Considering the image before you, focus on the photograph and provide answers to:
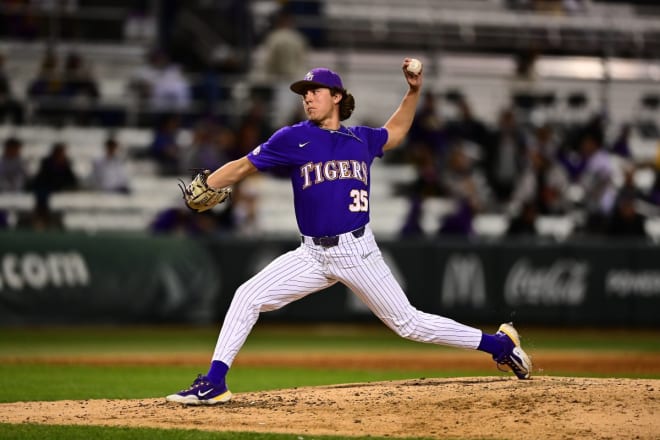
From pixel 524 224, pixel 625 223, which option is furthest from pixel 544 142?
pixel 524 224

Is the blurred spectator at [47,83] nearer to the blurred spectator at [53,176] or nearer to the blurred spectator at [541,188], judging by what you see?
the blurred spectator at [53,176]

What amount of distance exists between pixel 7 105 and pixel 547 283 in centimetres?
856

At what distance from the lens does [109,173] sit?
16.2 meters

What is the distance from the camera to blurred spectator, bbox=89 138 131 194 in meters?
16.1

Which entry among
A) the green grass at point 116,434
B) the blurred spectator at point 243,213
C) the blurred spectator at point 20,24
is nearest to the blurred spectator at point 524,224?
the blurred spectator at point 243,213

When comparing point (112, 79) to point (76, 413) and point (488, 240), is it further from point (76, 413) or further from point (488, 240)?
point (76, 413)

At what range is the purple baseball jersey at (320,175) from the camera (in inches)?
260

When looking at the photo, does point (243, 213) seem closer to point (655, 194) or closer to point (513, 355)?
point (655, 194)

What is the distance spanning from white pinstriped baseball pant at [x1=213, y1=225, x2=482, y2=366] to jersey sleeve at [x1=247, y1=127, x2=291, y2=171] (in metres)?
0.51

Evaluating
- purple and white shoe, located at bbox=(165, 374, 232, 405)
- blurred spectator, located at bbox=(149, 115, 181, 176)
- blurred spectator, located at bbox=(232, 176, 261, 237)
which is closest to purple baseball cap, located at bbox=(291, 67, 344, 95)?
purple and white shoe, located at bbox=(165, 374, 232, 405)

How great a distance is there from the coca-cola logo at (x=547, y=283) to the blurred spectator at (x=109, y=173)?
19.5ft

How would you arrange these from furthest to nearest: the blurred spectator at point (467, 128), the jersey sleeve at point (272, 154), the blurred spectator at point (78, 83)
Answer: the blurred spectator at point (467, 128)
the blurred spectator at point (78, 83)
the jersey sleeve at point (272, 154)

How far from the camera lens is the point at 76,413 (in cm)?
661

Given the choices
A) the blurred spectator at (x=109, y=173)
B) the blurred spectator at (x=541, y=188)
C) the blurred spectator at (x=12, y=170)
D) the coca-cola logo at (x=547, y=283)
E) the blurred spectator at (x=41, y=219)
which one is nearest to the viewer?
the blurred spectator at (x=41, y=219)
